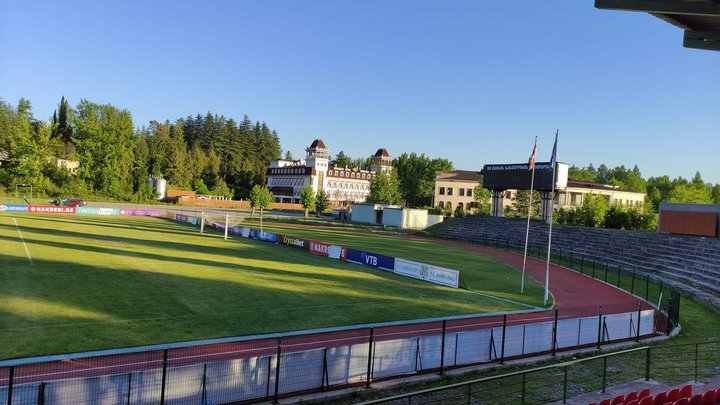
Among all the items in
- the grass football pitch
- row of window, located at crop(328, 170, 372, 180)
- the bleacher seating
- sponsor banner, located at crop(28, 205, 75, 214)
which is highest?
row of window, located at crop(328, 170, 372, 180)

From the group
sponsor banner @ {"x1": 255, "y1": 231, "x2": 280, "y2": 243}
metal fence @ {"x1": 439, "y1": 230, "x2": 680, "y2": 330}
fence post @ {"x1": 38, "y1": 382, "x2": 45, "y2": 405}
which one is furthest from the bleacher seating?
sponsor banner @ {"x1": 255, "y1": 231, "x2": 280, "y2": 243}

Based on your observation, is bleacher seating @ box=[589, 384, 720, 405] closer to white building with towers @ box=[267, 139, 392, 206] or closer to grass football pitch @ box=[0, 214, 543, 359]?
grass football pitch @ box=[0, 214, 543, 359]

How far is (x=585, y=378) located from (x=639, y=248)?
38.5 metres

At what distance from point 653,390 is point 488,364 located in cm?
472

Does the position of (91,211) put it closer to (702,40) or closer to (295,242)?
(295,242)

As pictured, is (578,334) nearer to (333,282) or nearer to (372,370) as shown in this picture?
(372,370)

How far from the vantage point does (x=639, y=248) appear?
156ft

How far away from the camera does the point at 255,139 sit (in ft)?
550

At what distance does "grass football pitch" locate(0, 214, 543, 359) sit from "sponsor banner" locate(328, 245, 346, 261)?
1112 millimetres

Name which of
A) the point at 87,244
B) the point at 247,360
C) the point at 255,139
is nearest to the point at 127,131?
the point at 255,139

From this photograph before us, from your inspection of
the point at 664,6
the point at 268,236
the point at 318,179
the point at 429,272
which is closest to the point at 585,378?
the point at 664,6

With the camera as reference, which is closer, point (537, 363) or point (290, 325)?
point (537, 363)

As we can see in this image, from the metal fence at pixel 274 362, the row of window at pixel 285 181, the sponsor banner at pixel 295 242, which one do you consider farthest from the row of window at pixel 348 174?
the metal fence at pixel 274 362

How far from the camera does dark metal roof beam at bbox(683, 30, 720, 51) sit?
1042 centimetres
